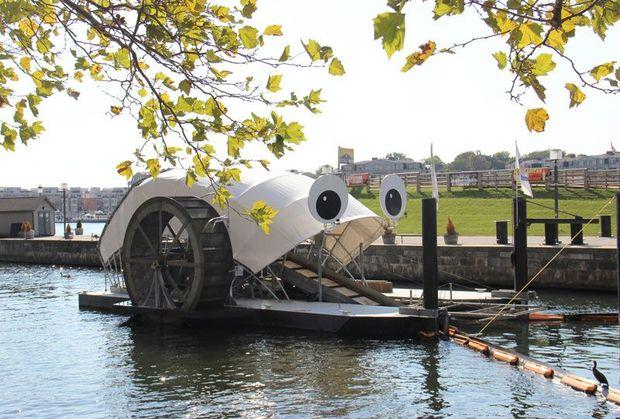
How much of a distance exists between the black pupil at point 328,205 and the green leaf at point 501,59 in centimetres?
1455

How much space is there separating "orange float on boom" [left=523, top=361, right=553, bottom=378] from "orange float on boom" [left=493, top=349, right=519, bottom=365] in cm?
30

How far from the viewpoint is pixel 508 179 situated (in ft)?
167

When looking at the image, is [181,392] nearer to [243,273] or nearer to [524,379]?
[524,379]

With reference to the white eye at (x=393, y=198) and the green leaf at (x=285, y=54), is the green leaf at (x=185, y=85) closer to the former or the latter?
the green leaf at (x=285, y=54)

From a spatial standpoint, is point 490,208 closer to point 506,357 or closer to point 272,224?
point 272,224

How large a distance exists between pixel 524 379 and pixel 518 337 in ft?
14.1

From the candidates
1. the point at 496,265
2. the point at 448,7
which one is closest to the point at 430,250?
the point at 496,265

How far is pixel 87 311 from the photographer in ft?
79.9

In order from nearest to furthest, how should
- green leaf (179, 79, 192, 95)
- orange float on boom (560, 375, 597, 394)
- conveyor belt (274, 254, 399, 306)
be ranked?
green leaf (179, 79, 192, 95), orange float on boom (560, 375, 597, 394), conveyor belt (274, 254, 399, 306)

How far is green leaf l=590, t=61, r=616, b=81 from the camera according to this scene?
4.26 m

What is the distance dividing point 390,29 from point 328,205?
15.5 m

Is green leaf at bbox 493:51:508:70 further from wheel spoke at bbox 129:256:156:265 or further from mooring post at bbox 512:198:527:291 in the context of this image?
wheel spoke at bbox 129:256:156:265

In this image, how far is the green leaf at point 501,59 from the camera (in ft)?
14.6

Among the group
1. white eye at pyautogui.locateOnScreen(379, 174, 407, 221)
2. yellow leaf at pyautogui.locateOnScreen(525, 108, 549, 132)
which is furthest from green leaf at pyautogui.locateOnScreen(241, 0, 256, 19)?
white eye at pyautogui.locateOnScreen(379, 174, 407, 221)
